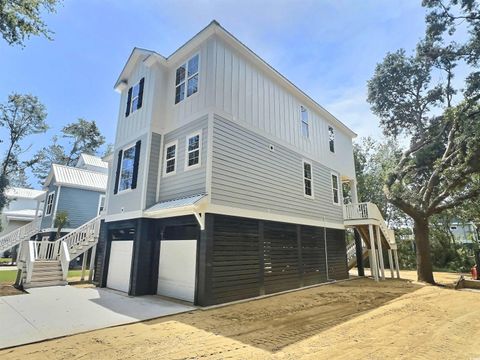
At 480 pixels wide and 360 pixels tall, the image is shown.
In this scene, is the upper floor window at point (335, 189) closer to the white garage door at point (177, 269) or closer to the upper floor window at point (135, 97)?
the white garage door at point (177, 269)

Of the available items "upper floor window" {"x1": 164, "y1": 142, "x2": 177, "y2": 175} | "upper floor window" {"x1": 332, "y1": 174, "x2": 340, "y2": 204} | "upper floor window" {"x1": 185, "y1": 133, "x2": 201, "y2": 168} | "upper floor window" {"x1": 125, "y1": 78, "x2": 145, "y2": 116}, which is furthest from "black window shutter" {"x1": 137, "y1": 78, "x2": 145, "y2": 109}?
"upper floor window" {"x1": 332, "y1": 174, "x2": 340, "y2": 204}

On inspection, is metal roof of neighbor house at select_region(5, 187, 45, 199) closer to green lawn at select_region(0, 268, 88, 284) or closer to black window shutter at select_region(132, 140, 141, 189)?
green lawn at select_region(0, 268, 88, 284)

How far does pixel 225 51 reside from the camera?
9.40 metres

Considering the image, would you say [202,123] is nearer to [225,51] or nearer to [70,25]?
[225,51]

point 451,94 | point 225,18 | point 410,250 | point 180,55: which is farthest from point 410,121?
point 180,55

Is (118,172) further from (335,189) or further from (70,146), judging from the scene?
(70,146)

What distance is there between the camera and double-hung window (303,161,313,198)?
12441 mm

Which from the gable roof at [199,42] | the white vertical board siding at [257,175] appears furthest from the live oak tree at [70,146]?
the white vertical board siding at [257,175]

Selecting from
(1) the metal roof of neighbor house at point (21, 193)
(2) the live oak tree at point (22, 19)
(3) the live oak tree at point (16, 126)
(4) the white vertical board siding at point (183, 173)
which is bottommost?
(4) the white vertical board siding at point (183, 173)

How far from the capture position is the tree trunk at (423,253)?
12.8m

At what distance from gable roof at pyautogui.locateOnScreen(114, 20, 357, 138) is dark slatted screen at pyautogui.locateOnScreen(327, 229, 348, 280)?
6672 mm

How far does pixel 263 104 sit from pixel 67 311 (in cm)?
912

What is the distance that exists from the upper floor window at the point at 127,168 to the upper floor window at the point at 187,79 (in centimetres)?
251

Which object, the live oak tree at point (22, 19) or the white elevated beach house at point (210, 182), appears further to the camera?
the white elevated beach house at point (210, 182)
